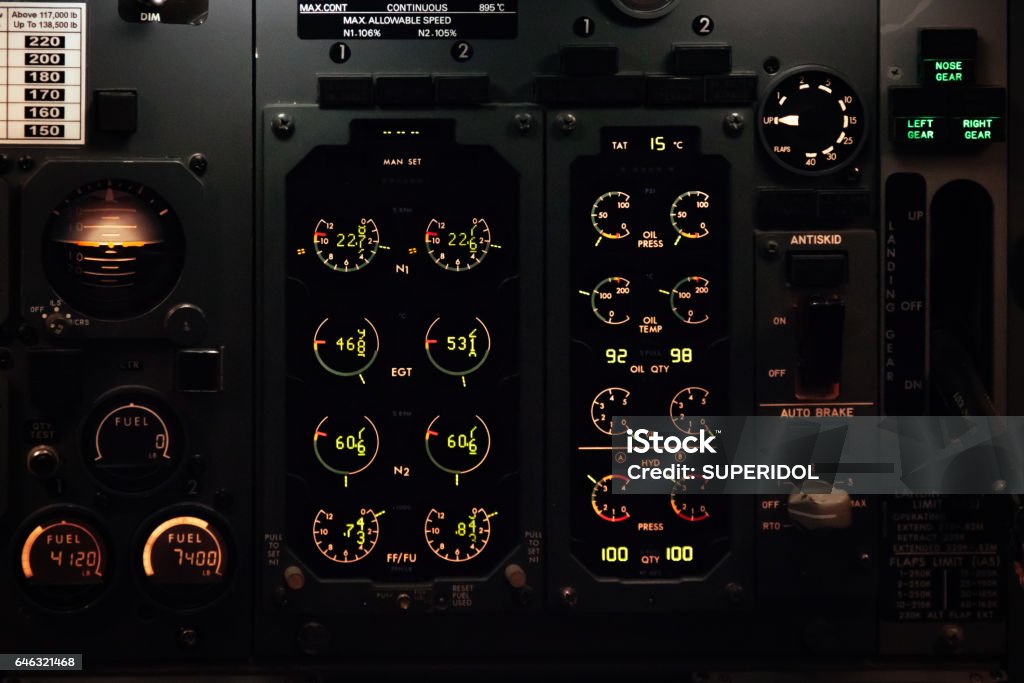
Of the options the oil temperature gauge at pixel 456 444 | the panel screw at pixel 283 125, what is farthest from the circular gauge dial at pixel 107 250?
the oil temperature gauge at pixel 456 444

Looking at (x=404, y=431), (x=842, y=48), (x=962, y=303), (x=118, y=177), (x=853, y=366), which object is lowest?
(x=404, y=431)

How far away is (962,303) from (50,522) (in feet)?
8.37

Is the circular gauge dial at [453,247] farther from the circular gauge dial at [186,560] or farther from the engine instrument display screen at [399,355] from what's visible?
the circular gauge dial at [186,560]

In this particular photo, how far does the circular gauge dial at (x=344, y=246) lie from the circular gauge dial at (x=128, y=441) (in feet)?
1.94

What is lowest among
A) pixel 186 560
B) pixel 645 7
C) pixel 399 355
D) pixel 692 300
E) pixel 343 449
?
pixel 186 560

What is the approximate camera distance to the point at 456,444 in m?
2.74

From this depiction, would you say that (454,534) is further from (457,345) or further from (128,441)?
(128,441)

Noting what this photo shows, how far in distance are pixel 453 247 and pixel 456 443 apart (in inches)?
20.7

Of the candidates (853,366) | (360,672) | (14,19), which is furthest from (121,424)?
(853,366)

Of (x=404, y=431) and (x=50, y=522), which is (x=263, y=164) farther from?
(x=50, y=522)

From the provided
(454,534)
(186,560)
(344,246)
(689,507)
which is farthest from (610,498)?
(186,560)

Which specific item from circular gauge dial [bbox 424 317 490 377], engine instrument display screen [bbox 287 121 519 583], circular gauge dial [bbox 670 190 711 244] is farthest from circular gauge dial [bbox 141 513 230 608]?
circular gauge dial [bbox 670 190 711 244]

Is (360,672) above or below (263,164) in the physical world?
below

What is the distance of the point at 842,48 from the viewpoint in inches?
109
